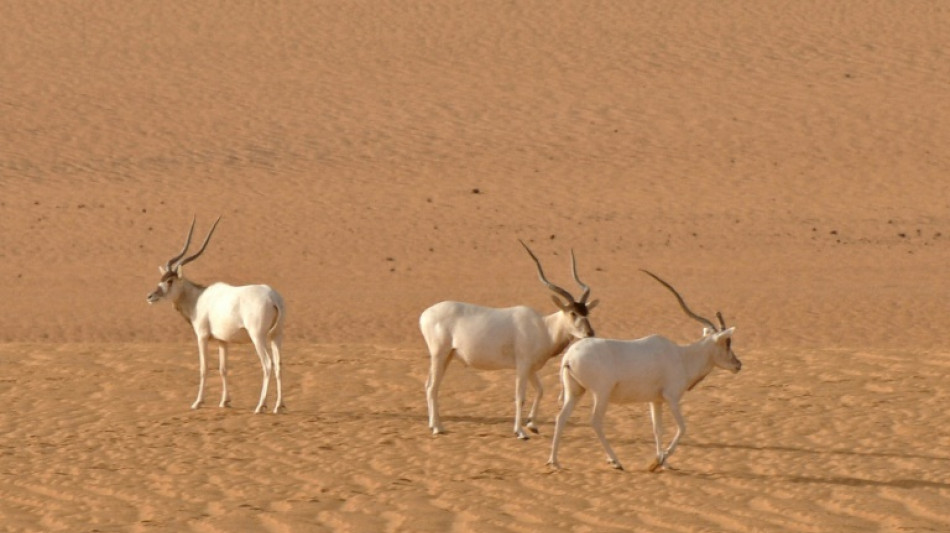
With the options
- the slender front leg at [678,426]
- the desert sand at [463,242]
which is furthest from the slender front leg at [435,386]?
the slender front leg at [678,426]

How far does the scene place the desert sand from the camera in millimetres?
10570

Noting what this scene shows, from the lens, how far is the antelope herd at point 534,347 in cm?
1061

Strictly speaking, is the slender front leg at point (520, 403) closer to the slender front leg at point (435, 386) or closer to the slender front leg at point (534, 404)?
the slender front leg at point (534, 404)

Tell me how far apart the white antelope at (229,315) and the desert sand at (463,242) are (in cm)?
47

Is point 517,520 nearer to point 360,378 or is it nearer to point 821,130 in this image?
point 360,378

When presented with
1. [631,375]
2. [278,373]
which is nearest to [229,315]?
[278,373]

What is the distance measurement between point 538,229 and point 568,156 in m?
4.28

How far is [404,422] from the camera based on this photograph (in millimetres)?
13008

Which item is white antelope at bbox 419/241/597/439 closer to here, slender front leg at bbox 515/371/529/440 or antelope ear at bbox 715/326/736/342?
slender front leg at bbox 515/371/529/440

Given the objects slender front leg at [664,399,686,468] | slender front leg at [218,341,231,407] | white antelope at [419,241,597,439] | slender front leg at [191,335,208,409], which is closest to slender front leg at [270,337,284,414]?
slender front leg at [218,341,231,407]

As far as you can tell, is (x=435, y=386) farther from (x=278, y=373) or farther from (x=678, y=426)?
(x=678, y=426)

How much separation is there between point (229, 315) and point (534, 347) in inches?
109

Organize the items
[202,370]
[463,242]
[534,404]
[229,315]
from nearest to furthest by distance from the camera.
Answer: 1. [534,404]
2. [229,315]
3. [202,370]
4. [463,242]

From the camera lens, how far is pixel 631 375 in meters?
10.6
